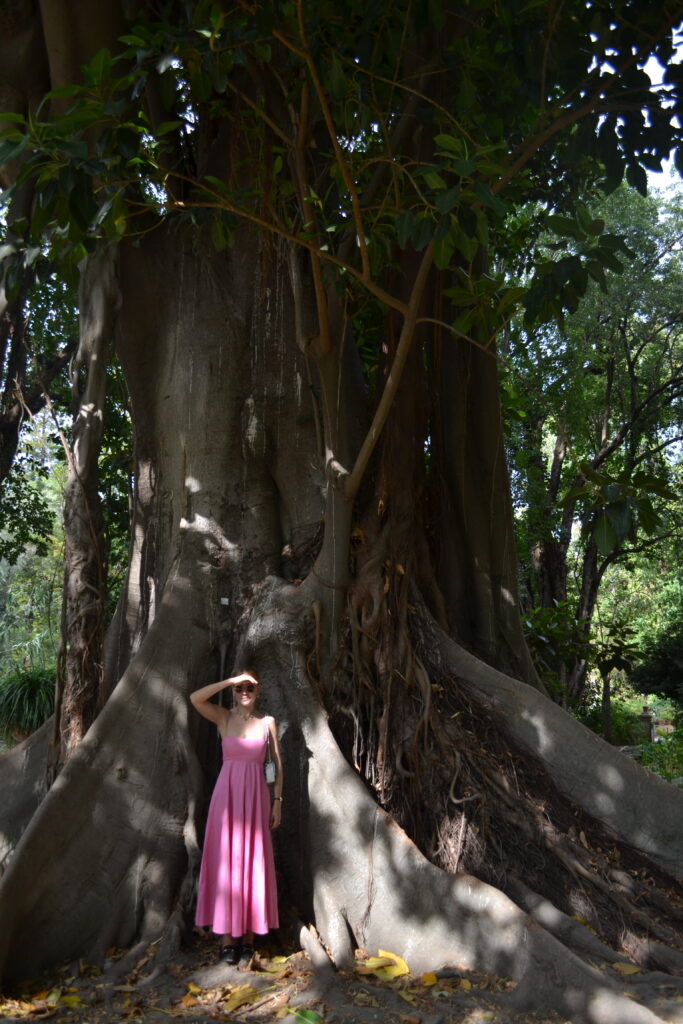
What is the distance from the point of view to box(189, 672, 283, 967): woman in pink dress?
13.6 feet

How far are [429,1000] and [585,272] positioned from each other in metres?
3.28

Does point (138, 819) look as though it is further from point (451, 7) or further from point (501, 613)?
point (451, 7)

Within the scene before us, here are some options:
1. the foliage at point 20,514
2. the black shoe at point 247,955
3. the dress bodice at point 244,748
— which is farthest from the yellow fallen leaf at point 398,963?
the foliage at point 20,514

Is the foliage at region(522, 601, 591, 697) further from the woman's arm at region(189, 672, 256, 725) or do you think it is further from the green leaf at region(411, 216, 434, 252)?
the green leaf at region(411, 216, 434, 252)

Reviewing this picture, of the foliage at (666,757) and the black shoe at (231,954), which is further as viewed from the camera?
the foliage at (666,757)

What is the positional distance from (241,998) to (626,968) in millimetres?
1584

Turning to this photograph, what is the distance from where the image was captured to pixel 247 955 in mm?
4172

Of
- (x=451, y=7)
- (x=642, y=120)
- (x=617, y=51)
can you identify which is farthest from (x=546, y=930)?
(x=451, y=7)

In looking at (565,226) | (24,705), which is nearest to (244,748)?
(565,226)

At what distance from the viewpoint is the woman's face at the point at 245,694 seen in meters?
Result: 4.50

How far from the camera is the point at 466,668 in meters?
5.25

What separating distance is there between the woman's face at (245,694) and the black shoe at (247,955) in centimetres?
102

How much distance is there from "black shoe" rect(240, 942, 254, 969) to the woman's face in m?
1.02

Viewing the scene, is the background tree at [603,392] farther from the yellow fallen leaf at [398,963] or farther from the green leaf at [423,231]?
the yellow fallen leaf at [398,963]
